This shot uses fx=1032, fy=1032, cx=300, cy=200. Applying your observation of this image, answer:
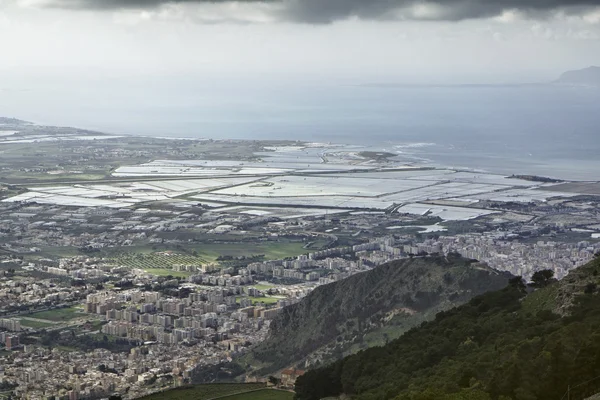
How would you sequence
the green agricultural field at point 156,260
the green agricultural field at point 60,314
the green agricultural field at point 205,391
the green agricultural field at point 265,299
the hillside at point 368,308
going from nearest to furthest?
the green agricultural field at point 205,391 < the hillside at point 368,308 < the green agricultural field at point 60,314 < the green agricultural field at point 265,299 < the green agricultural field at point 156,260

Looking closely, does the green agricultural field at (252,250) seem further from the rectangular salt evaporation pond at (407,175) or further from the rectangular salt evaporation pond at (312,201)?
the rectangular salt evaporation pond at (407,175)

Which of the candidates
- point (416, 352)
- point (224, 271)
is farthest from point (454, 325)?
point (224, 271)

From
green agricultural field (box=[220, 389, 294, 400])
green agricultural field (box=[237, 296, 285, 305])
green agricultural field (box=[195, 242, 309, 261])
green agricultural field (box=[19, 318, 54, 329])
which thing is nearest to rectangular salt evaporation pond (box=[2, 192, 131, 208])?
green agricultural field (box=[195, 242, 309, 261])

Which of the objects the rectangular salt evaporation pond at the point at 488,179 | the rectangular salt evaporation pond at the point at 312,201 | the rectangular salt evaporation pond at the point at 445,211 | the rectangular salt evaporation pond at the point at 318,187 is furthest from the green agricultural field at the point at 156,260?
the rectangular salt evaporation pond at the point at 488,179

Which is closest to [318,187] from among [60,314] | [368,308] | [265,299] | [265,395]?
[265,299]

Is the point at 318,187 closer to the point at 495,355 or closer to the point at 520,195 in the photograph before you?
the point at 520,195

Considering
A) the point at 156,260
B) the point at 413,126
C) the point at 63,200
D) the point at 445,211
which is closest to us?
the point at 156,260
